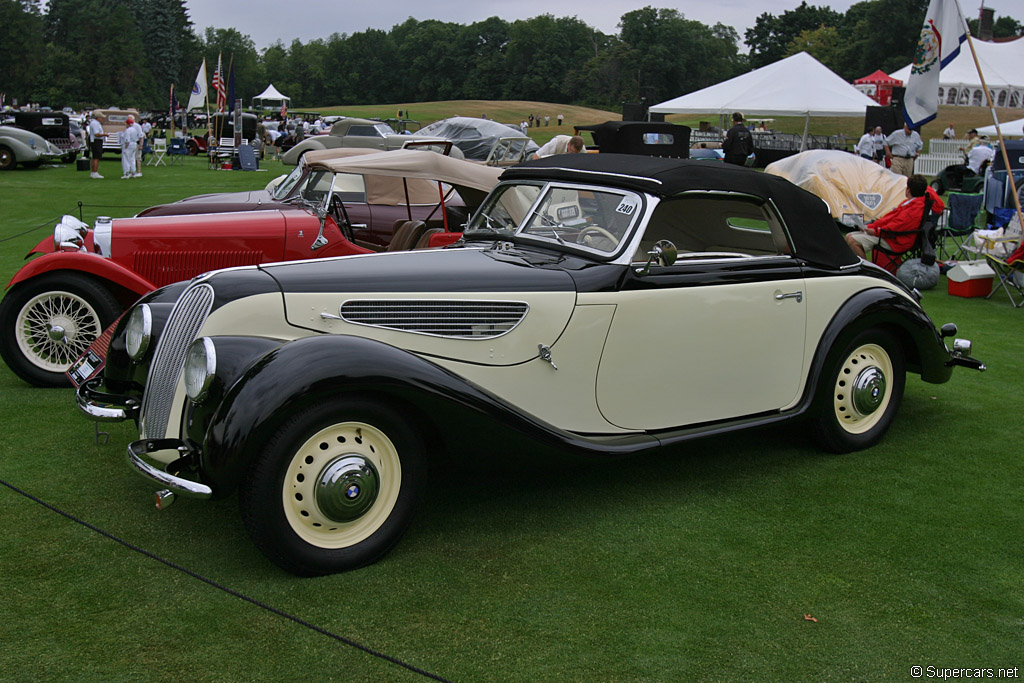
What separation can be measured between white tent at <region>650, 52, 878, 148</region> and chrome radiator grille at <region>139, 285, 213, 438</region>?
22395mm

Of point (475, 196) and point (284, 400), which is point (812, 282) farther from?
point (475, 196)

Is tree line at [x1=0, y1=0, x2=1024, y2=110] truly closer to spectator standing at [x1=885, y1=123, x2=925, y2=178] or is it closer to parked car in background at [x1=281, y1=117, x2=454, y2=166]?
parked car in background at [x1=281, y1=117, x2=454, y2=166]

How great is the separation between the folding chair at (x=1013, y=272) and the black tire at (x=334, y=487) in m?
8.47

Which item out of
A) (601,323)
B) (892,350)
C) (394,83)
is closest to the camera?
(601,323)

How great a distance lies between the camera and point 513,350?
3957 millimetres

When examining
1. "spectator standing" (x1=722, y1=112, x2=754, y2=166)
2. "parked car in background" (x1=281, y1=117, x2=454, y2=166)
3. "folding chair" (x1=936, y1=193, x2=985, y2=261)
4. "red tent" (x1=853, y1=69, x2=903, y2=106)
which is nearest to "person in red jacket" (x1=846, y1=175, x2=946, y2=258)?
"folding chair" (x1=936, y1=193, x2=985, y2=261)

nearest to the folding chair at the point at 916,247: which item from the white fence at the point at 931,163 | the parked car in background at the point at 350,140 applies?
the parked car in background at the point at 350,140

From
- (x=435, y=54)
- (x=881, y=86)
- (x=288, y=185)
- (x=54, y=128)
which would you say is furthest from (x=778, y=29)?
(x=288, y=185)

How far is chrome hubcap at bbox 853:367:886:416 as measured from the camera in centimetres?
512

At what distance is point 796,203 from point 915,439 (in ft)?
5.87

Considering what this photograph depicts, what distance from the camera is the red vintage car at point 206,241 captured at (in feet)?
19.8

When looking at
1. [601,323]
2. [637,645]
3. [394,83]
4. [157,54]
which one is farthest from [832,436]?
[394,83]

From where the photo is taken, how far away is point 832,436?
5.06 meters

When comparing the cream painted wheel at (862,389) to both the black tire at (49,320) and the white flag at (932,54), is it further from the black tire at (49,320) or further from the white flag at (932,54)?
the white flag at (932,54)
